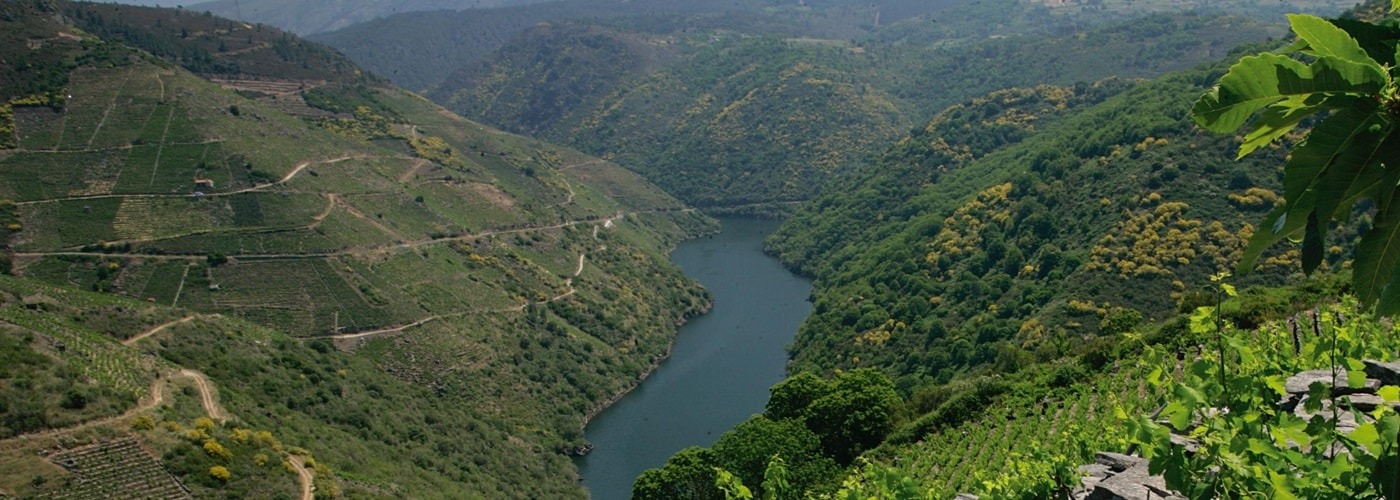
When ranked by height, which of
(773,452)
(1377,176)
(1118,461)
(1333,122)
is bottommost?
(773,452)

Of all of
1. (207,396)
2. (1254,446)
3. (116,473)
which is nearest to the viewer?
(1254,446)

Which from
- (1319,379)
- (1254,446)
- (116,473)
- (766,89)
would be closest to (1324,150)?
(1254,446)

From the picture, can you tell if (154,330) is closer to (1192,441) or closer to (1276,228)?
(1192,441)

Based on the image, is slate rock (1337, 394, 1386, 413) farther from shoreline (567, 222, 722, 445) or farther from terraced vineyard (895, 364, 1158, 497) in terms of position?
shoreline (567, 222, 722, 445)

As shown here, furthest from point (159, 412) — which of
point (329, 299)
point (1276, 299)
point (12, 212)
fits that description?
point (1276, 299)

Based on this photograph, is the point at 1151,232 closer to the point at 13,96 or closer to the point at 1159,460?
the point at 1159,460
